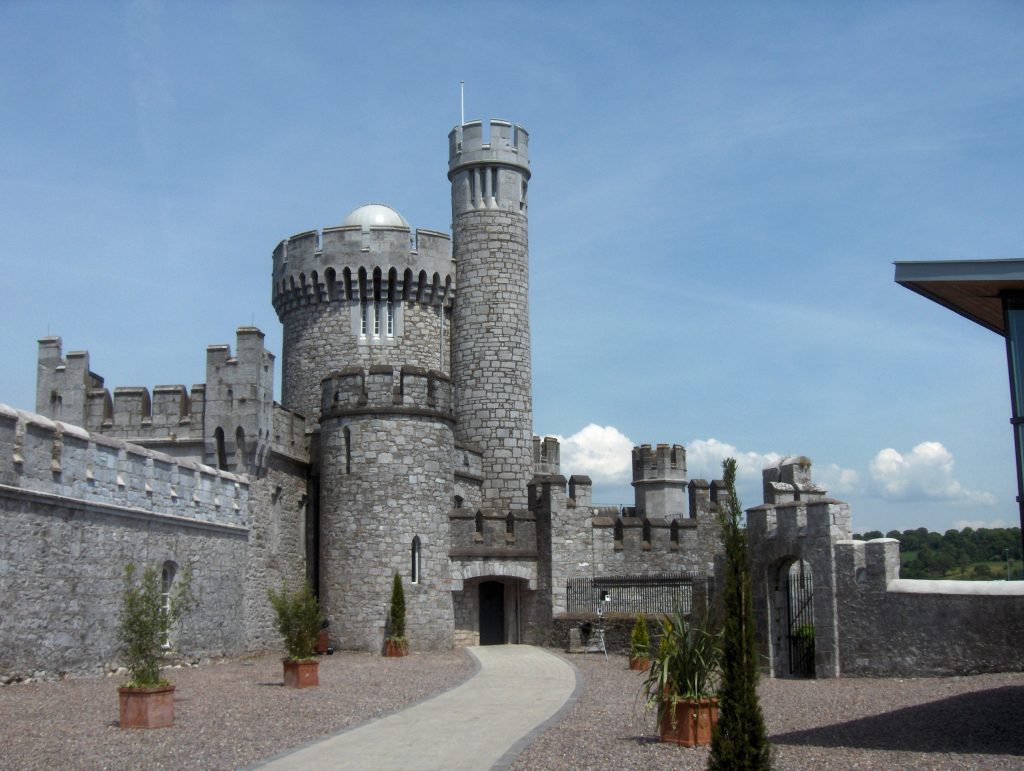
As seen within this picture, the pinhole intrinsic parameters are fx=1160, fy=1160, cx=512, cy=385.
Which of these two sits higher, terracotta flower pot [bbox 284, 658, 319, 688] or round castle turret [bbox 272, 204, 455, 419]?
Result: round castle turret [bbox 272, 204, 455, 419]

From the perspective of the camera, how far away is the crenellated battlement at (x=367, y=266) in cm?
3338

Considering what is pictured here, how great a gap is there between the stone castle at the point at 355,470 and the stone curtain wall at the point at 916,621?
11555mm

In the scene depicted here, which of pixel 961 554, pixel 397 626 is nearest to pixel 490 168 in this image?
pixel 397 626

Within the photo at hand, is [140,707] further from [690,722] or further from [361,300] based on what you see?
[361,300]

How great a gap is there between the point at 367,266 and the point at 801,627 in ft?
56.7

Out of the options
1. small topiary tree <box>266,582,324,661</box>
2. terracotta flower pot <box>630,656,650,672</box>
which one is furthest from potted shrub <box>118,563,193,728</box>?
terracotta flower pot <box>630,656,650,672</box>

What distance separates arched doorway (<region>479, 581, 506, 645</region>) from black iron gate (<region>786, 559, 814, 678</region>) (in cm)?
1154

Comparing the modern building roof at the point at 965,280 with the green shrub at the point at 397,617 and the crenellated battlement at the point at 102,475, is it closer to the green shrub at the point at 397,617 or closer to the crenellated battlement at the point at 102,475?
the crenellated battlement at the point at 102,475

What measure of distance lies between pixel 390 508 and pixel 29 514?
11384 millimetres

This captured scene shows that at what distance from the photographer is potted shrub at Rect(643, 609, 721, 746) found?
509 inches

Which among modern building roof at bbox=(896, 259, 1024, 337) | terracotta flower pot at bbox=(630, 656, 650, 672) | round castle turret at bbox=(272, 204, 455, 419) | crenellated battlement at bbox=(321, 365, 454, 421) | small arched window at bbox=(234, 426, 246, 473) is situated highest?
round castle turret at bbox=(272, 204, 455, 419)

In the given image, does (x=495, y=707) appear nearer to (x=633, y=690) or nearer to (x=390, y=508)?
(x=633, y=690)

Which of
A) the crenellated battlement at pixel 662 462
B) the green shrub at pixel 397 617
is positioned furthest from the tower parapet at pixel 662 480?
the green shrub at pixel 397 617

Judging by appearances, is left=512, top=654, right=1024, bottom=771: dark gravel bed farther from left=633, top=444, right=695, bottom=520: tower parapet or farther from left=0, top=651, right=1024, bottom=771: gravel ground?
left=633, top=444, right=695, bottom=520: tower parapet
